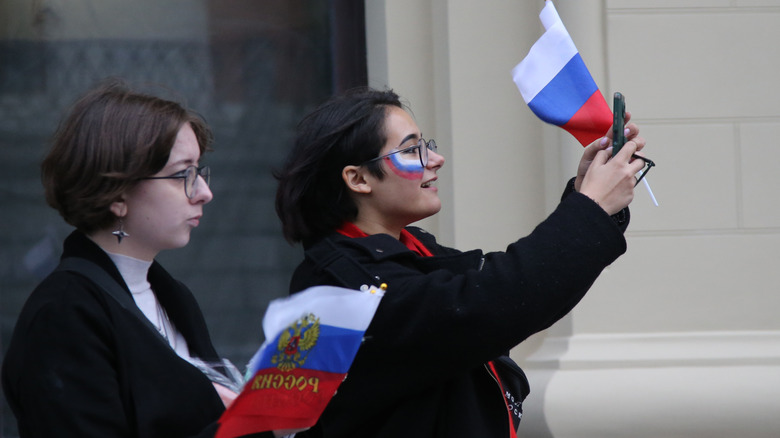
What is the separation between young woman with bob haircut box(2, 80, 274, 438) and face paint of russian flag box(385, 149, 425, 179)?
409 mm

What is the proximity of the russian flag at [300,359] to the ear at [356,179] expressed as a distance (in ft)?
1.22

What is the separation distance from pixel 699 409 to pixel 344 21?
6.79 ft

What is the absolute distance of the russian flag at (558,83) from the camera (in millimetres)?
1971

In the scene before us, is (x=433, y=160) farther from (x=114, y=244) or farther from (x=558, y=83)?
(x=114, y=244)

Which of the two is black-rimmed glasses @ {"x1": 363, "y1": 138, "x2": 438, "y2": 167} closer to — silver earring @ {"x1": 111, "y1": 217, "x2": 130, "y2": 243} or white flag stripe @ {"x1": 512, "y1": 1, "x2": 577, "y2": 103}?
white flag stripe @ {"x1": 512, "y1": 1, "x2": 577, "y2": 103}

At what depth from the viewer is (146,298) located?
188cm

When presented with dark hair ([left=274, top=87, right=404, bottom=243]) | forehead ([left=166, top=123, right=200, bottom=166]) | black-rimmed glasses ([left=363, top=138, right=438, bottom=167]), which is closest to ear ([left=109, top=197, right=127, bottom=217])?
forehead ([left=166, top=123, right=200, bottom=166])

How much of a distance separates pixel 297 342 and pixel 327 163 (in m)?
0.55

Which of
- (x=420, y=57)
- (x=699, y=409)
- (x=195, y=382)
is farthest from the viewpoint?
(x=420, y=57)

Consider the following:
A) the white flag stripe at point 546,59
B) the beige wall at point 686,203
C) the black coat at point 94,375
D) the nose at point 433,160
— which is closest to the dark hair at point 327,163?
the nose at point 433,160

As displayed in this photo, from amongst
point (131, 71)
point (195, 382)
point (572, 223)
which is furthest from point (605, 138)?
point (131, 71)

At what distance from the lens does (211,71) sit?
3.86m

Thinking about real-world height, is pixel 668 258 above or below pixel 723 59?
below

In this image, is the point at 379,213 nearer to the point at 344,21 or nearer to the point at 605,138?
the point at 605,138
